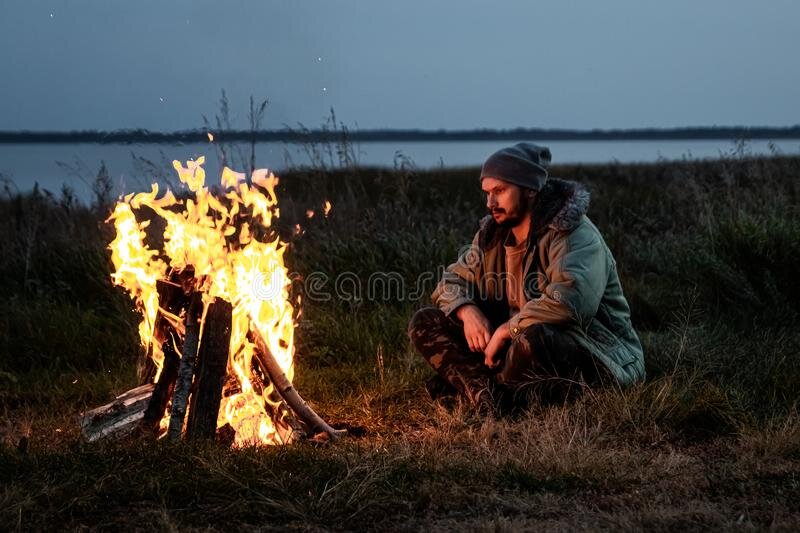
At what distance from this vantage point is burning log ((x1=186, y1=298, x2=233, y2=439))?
4602 millimetres

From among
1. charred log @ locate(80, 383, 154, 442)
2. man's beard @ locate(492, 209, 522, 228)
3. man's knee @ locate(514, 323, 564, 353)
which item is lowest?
charred log @ locate(80, 383, 154, 442)

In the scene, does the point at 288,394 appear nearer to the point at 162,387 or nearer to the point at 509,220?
the point at 162,387

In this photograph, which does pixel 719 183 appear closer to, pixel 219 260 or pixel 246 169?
pixel 246 169

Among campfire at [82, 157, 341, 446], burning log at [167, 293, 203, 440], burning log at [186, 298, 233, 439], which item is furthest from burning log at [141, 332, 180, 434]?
burning log at [186, 298, 233, 439]

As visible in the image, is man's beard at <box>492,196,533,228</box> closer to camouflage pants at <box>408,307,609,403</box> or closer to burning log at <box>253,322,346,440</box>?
camouflage pants at <box>408,307,609,403</box>

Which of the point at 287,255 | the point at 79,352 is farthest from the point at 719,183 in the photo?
the point at 79,352

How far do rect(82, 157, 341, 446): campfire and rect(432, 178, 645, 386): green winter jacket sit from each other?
3.55ft

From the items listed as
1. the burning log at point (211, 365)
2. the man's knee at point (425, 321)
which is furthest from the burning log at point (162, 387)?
the man's knee at point (425, 321)

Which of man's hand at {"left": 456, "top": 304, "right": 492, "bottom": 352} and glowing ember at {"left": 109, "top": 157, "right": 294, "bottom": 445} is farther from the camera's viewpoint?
man's hand at {"left": 456, "top": 304, "right": 492, "bottom": 352}

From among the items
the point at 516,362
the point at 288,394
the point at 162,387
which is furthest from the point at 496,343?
the point at 162,387

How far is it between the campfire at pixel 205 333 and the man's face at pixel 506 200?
1176mm

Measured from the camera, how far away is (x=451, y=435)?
4.86m

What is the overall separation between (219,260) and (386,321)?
2386 millimetres

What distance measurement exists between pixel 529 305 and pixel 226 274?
157 cm
